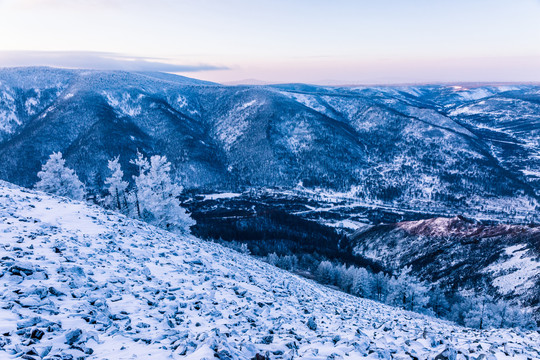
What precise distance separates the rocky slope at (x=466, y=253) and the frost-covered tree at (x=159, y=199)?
86.3 meters

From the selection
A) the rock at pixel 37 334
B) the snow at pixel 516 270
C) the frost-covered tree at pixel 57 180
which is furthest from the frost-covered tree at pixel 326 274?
the rock at pixel 37 334

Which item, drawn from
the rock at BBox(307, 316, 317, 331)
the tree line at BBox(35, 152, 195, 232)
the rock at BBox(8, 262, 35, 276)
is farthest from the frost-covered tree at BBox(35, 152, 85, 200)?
the rock at BBox(307, 316, 317, 331)

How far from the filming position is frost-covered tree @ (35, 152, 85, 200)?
52.8m

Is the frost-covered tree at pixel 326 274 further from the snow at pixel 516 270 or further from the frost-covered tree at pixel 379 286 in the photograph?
the snow at pixel 516 270

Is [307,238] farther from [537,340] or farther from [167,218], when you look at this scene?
[537,340]

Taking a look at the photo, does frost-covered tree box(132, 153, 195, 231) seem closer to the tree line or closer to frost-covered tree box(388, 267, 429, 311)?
the tree line

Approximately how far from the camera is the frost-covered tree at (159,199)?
45.4 m

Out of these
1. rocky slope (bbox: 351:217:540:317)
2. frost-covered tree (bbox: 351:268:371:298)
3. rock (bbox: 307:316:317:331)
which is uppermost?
rock (bbox: 307:316:317:331)

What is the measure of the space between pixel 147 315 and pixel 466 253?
130721 mm

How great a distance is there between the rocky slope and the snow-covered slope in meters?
88.6

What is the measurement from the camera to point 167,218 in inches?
1825

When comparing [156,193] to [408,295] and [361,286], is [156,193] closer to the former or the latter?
[361,286]

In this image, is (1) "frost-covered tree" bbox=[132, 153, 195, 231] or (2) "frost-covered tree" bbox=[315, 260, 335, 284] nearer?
(1) "frost-covered tree" bbox=[132, 153, 195, 231]

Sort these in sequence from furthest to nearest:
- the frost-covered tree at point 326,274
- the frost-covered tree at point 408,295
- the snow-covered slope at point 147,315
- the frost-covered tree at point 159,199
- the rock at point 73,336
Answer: the frost-covered tree at point 326,274, the frost-covered tree at point 408,295, the frost-covered tree at point 159,199, the snow-covered slope at point 147,315, the rock at point 73,336
